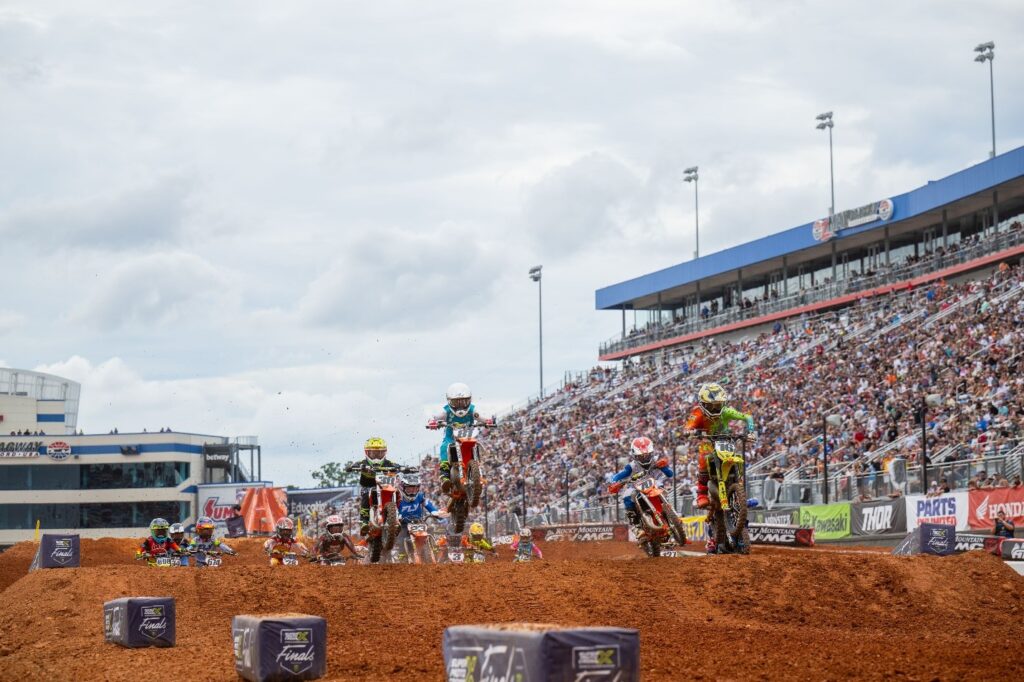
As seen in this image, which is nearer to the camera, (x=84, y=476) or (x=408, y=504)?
(x=408, y=504)

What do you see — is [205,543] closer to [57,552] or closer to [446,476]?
[57,552]

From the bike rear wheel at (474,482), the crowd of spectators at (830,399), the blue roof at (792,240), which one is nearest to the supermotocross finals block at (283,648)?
the bike rear wheel at (474,482)

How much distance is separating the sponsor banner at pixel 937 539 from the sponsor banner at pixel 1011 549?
118 cm

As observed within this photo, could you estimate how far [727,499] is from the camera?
75.0 ft

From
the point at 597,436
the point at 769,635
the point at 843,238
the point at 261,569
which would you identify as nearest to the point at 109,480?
the point at 597,436

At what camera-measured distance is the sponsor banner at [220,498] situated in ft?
238

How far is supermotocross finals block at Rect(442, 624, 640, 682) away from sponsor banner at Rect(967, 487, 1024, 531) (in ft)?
74.0

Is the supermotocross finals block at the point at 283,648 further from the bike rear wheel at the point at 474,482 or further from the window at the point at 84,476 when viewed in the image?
the window at the point at 84,476

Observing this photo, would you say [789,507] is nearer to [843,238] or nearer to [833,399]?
[833,399]

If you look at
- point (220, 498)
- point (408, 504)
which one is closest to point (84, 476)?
point (220, 498)

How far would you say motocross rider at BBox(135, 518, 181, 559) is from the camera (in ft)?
101

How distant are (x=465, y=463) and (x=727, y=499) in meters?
5.02

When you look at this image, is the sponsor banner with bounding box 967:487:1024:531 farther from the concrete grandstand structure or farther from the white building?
the white building

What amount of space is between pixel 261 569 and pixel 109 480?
60581 mm
